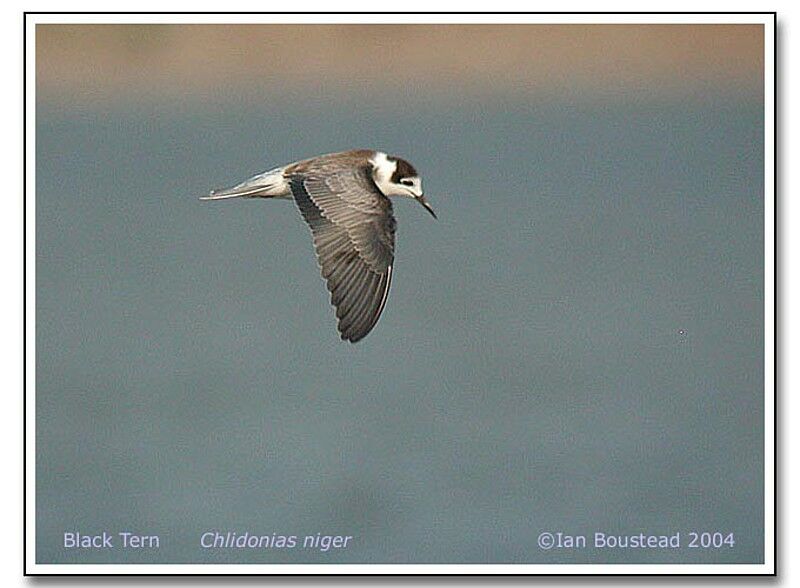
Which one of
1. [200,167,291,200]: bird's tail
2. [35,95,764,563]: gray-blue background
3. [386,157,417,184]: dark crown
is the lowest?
[35,95,764,563]: gray-blue background

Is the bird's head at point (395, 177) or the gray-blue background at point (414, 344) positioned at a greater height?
the bird's head at point (395, 177)

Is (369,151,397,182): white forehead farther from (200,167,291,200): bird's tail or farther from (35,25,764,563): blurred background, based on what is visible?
(200,167,291,200): bird's tail

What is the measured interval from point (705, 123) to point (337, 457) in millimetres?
839

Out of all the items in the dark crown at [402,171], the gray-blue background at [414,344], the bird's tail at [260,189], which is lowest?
the gray-blue background at [414,344]

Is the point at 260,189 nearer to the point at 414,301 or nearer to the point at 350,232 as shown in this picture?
the point at 350,232

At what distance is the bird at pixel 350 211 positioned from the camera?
291 centimetres

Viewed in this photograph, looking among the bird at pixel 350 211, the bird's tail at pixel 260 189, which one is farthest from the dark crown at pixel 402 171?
the bird's tail at pixel 260 189

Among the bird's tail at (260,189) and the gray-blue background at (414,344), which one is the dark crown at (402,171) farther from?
the bird's tail at (260,189)

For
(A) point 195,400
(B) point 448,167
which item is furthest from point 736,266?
(A) point 195,400

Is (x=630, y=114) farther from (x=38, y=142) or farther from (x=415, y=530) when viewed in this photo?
(x=38, y=142)

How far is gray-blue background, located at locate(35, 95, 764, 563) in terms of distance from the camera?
3014 millimetres

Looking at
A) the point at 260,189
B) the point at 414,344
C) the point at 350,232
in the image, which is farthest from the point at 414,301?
the point at 260,189

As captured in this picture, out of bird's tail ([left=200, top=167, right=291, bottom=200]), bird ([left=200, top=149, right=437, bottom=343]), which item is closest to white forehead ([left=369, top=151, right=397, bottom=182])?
bird ([left=200, top=149, right=437, bottom=343])

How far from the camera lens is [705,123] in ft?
9.92
